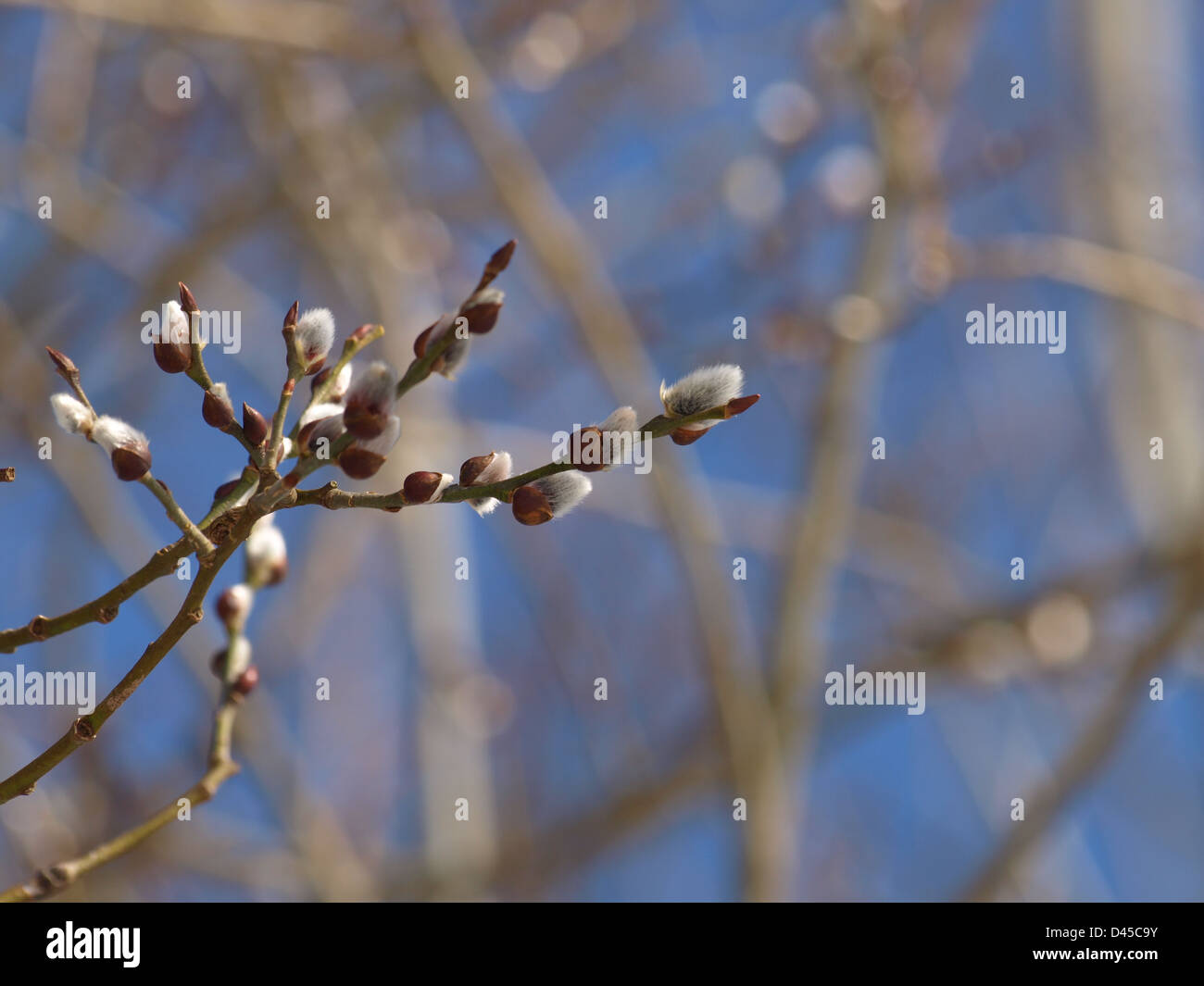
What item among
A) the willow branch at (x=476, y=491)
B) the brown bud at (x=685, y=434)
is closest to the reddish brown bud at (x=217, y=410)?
the willow branch at (x=476, y=491)

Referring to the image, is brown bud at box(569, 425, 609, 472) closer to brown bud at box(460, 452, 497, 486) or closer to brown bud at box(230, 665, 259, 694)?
brown bud at box(460, 452, 497, 486)

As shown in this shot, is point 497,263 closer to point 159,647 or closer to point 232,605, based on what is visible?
point 159,647

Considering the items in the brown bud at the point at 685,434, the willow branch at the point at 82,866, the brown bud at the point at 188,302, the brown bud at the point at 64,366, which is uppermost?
the brown bud at the point at 188,302

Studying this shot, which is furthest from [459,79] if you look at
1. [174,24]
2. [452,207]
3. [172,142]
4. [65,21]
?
[172,142]

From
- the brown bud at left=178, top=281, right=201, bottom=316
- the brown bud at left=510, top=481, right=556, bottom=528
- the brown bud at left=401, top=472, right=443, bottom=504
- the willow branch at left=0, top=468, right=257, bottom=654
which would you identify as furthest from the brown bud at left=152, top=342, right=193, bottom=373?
the brown bud at left=510, top=481, right=556, bottom=528

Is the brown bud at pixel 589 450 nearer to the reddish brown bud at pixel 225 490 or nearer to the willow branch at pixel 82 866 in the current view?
the reddish brown bud at pixel 225 490

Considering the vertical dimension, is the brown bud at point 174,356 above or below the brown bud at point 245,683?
above

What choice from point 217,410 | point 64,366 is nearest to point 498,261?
point 217,410

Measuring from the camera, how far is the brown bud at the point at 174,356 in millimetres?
1123

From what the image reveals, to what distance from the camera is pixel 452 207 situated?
15.2ft

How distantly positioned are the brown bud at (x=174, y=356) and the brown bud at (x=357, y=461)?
21 cm

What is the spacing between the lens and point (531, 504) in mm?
1146
